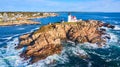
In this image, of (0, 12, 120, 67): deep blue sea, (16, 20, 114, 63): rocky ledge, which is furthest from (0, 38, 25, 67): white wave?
(16, 20, 114, 63): rocky ledge

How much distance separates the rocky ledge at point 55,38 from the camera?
66750 mm

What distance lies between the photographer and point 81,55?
211 feet

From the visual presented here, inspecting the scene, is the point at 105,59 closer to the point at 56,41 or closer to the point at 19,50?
the point at 56,41

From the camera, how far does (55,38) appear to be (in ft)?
257

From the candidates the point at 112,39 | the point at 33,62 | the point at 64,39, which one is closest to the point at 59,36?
the point at 64,39

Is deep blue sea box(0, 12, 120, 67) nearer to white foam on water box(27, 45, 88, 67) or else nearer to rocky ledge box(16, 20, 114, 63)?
white foam on water box(27, 45, 88, 67)

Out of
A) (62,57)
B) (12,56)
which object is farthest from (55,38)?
(12,56)

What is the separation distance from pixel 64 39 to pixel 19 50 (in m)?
16.0

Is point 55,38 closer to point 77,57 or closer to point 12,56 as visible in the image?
point 12,56

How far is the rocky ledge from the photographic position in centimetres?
6675

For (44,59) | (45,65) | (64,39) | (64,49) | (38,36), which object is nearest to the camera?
(45,65)

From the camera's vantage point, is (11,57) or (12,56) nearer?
(11,57)

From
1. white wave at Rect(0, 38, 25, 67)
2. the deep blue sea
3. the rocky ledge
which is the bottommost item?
white wave at Rect(0, 38, 25, 67)

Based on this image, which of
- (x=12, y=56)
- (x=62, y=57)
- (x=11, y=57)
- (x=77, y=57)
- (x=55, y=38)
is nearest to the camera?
(x=77, y=57)
